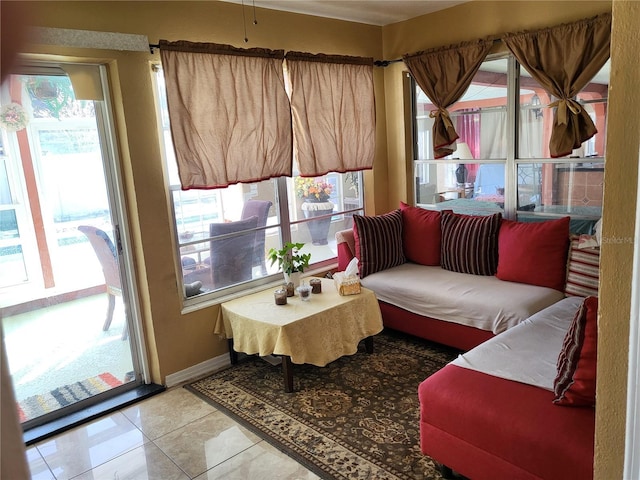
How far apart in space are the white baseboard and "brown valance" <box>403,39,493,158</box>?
251 centimetres

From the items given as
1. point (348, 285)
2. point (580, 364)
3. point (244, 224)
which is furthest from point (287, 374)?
point (580, 364)

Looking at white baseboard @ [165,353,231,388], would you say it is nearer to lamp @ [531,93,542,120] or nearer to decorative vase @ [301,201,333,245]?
decorative vase @ [301,201,333,245]

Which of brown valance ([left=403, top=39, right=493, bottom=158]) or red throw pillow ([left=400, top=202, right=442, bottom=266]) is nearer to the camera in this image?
brown valance ([left=403, top=39, right=493, bottom=158])

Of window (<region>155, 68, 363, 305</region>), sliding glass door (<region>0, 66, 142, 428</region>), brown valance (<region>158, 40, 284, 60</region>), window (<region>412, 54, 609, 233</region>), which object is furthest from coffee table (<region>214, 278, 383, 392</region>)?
brown valance (<region>158, 40, 284, 60</region>)

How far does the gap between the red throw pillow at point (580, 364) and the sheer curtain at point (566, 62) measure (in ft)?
6.19

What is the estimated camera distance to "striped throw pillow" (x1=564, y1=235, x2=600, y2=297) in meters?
3.22

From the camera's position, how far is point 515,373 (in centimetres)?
229

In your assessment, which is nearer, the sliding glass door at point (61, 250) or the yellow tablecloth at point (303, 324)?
the sliding glass door at point (61, 250)

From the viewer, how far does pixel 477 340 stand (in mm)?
3355

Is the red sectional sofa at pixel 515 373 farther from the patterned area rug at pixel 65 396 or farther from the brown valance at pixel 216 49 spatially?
the patterned area rug at pixel 65 396

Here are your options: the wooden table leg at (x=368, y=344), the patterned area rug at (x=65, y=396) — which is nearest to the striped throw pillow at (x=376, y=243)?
the wooden table leg at (x=368, y=344)

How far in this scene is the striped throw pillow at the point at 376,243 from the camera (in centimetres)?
406

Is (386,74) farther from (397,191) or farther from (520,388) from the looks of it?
(520,388)

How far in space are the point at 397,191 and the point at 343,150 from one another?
31.5 inches
